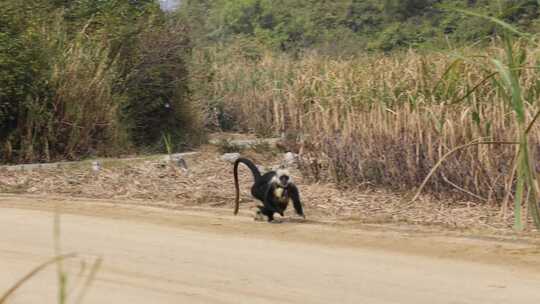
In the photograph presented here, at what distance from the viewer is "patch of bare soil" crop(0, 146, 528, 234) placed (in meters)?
10.2

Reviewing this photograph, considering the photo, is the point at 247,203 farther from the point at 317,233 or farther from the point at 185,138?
the point at 185,138

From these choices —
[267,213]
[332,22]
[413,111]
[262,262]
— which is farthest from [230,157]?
[332,22]

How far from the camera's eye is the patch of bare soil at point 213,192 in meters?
10.2

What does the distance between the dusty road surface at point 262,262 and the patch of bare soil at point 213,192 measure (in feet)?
2.96

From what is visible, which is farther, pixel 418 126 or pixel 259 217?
pixel 418 126

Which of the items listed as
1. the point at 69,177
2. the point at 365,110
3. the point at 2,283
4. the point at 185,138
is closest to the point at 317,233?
the point at 2,283

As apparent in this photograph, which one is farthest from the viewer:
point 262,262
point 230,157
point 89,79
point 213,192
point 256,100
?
point 256,100

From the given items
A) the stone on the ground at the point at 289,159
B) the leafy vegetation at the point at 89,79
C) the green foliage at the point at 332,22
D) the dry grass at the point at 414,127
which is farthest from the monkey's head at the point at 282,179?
the green foliage at the point at 332,22

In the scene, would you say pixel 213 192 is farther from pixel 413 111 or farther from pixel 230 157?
pixel 230 157

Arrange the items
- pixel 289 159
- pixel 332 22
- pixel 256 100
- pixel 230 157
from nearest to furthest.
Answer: pixel 289 159 < pixel 230 157 < pixel 256 100 < pixel 332 22

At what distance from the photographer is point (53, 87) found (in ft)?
55.4

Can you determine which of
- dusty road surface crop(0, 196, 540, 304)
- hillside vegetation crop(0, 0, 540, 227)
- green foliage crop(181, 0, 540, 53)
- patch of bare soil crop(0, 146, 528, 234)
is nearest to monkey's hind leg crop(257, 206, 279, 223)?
dusty road surface crop(0, 196, 540, 304)

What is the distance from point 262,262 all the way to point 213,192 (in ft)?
16.3

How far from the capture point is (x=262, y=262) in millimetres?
7910
